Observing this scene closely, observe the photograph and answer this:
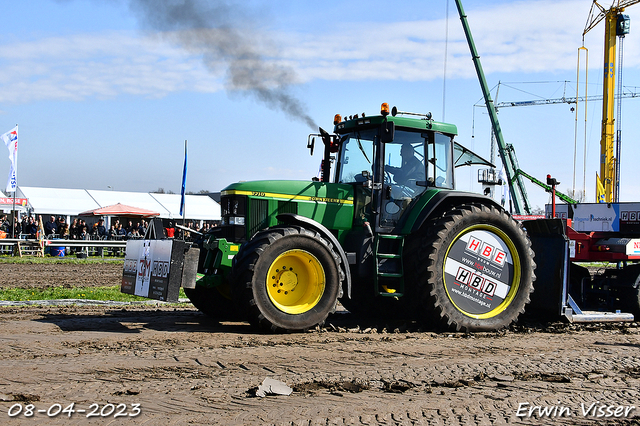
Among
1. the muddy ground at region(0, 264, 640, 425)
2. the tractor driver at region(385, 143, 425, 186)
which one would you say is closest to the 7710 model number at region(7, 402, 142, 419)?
the muddy ground at region(0, 264, 640, 425)

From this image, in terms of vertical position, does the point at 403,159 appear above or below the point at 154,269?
above

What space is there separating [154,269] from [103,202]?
2759 centimetres

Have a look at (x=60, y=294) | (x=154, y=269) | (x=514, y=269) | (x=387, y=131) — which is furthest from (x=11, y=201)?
(x=514, y=269)

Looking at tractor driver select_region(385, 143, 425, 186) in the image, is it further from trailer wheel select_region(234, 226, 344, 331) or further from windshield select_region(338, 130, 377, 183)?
trailer wheel select_region(234, 226, 344, 331)

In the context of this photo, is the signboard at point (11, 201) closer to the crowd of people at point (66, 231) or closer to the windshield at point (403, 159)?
the crowd of people at point (66, 231)

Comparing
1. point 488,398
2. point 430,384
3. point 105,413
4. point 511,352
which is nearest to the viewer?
point 105,413

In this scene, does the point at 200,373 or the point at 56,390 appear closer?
the point at 56,390

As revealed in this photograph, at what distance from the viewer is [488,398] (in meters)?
4.53

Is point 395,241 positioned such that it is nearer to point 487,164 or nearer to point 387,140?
point 387,140

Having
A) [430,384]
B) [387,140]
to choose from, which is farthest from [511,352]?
[387,140]

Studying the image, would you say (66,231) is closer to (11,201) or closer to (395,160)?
(11,201)

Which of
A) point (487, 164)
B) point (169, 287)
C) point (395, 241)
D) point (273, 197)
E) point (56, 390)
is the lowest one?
point (56, 390)

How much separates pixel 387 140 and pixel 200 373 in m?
3.75

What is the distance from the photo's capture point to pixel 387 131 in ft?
25.0
